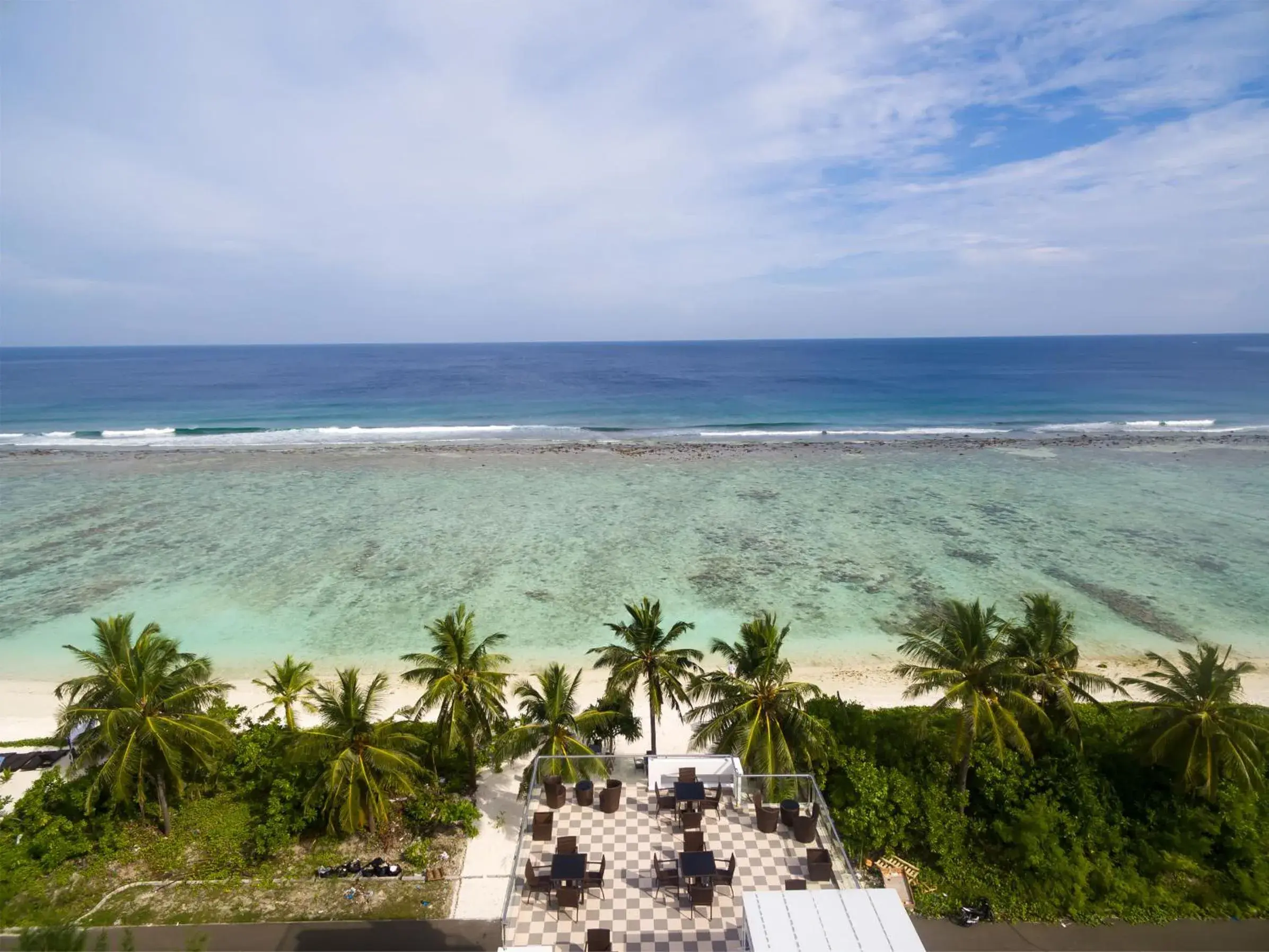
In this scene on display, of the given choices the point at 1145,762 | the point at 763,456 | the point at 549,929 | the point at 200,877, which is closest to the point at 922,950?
the point at 549,929

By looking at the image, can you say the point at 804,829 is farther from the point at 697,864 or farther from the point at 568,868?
the point at 568,868

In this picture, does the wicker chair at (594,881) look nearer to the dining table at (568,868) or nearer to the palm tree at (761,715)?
the dining table at (568,868)

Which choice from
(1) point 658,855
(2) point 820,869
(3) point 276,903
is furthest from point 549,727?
(2) point 820,869

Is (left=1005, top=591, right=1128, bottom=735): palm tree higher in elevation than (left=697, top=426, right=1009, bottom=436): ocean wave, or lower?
lower

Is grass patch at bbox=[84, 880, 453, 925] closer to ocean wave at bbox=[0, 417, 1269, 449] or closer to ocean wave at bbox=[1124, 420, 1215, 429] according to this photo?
ocean wave at bbox=[0, 417, 1269, 449]

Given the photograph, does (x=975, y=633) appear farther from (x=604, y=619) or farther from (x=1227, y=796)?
(x=604, y=619)

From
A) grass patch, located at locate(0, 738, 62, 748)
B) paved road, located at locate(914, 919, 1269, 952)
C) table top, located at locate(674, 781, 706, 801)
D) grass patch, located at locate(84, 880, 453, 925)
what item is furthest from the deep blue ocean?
table top, located at locate(674, 781, 706, 801)
